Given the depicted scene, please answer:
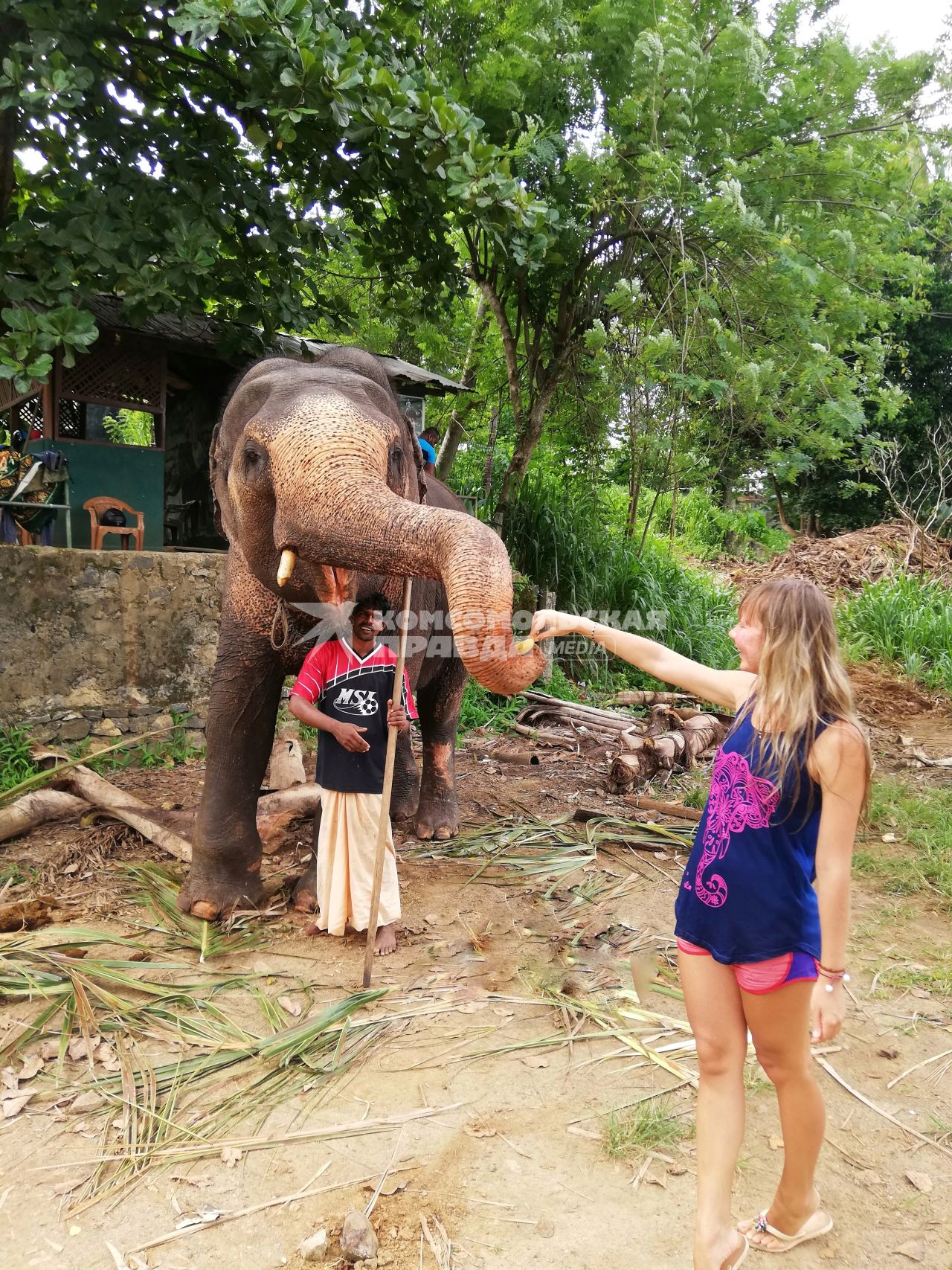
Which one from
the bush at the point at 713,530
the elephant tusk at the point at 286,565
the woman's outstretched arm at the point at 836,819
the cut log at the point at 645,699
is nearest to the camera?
the woman's outstretched arm at the point at 836,819

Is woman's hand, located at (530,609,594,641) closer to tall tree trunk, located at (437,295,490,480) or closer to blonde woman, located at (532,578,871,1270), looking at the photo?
blonde woman, located at (532,578,871,1270)

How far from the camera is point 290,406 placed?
3.08 m

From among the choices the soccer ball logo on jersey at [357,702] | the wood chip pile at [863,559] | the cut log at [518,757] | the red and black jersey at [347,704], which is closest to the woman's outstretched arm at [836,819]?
the red and black jersey at [347,704]

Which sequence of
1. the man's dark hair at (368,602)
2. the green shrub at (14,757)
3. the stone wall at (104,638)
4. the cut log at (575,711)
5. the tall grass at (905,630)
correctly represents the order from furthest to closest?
the tall grass at (905,630), the cut log at (575,711), the stone wall at (104,638), the green shrub at (14,757), the man's dark hair at (368,602)

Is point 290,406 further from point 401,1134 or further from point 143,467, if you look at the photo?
point 143,467

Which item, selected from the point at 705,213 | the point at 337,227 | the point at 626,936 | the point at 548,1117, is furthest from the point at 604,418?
the point at 548,1117

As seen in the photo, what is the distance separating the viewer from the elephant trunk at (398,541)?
224 centimetres

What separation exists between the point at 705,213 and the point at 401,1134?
6224 millimetres

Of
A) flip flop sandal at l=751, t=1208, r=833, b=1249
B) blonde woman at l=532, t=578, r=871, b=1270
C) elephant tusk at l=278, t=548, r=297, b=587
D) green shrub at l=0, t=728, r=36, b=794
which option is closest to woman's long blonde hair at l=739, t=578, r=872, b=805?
blonde woman at l=532, t=578, r=871, b=1270

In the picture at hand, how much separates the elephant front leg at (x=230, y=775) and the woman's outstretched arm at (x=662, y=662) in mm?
1700

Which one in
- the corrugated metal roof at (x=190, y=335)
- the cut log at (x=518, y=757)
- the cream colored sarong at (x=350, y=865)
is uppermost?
the corrugated metal roof at (x=190, y=335)

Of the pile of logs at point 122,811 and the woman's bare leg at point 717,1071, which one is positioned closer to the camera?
the woman's bare leg at point 717,1071

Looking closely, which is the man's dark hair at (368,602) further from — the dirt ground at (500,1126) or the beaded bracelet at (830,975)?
the beaded bracelet at (830,975)

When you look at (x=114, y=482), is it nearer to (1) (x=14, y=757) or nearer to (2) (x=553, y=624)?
(1) (x=14, y=757)
